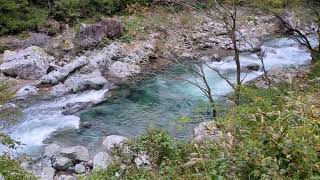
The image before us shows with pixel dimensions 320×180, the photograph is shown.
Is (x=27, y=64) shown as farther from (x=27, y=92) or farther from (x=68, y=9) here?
(x=68, y=9)

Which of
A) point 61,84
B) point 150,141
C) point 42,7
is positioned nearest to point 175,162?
point 150,141

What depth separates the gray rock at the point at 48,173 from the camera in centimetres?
934

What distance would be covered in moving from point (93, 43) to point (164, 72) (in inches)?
149

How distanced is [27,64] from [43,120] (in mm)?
3992

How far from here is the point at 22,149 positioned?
11.0m

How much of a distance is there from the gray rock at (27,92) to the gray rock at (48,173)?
524cm

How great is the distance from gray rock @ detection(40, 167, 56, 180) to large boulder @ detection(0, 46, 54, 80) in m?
6.90

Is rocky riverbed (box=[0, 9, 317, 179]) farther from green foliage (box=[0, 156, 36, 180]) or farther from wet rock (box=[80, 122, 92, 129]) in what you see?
green foliage (box=[0, 156, 36, 180])

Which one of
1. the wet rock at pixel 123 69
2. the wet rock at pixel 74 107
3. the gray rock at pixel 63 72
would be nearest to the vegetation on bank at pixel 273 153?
the wet rock at pixel 74 107

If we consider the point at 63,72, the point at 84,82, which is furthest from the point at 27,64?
the point at 84,82

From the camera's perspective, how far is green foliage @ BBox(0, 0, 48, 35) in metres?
18.4

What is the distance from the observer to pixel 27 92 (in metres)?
14.6

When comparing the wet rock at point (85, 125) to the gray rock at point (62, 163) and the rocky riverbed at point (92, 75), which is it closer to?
the rocky riverbed at point (92, 75)

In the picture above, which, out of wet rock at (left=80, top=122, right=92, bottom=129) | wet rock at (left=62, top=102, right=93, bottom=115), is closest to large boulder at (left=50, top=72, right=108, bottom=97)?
wet rock at (left=62, top=102, right=93, bottom=115)
